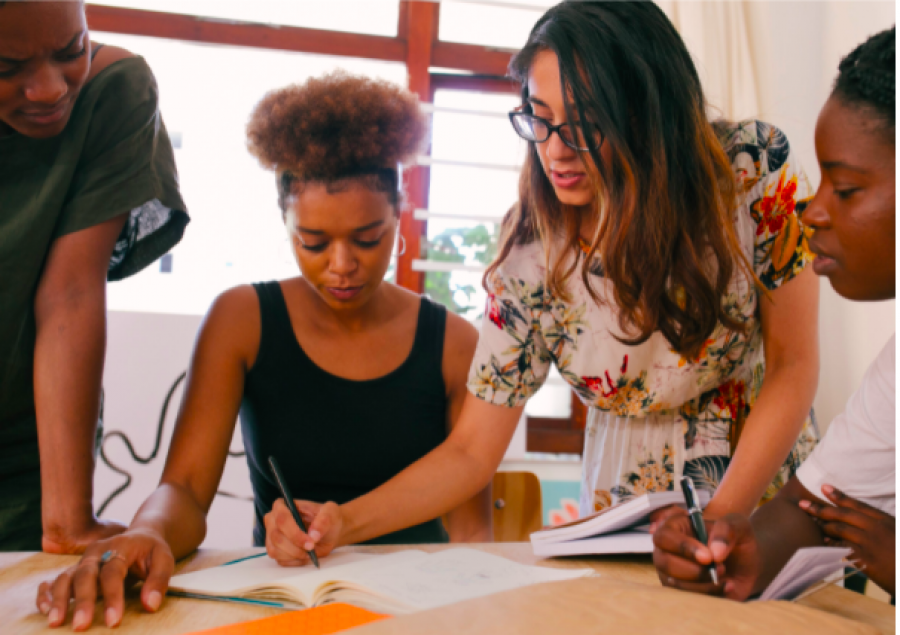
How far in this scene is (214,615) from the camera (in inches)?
26.0

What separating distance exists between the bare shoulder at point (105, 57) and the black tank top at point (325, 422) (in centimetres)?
45

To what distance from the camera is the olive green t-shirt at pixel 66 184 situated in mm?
958

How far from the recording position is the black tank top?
4.15 ft

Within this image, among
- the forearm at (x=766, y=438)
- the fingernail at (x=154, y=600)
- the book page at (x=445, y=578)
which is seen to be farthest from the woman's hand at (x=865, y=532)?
the fingernail at (x=154, y=600)

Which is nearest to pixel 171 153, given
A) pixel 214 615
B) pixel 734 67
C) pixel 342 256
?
pixel 342 256

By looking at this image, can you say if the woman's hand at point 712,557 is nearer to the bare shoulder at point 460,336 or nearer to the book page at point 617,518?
the book page at point 617,518

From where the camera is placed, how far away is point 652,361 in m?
1.05

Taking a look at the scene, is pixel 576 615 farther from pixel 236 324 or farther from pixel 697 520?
pixel 236 324

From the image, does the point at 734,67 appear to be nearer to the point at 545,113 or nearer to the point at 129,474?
the point at 545,113

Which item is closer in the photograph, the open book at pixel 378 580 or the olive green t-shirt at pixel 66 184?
the open book at pixel 378 580

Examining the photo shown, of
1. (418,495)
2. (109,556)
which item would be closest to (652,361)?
(418,495)

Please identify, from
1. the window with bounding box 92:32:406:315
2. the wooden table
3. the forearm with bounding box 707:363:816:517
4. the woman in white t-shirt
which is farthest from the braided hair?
the window with bounding box 92:32:406:315

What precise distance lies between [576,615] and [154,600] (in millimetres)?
408

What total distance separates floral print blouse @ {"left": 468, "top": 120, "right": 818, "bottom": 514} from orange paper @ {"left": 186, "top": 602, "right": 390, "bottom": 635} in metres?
0.49
